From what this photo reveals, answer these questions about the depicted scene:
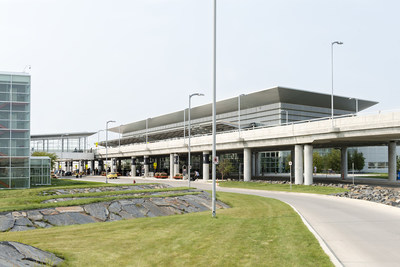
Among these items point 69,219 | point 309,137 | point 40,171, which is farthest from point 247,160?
point 69,219

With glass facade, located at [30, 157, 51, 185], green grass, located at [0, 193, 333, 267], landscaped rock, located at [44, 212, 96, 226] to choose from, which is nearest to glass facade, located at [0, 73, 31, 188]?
glass facade, located at [30, 157, 51, 185]

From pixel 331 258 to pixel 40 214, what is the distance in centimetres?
1179

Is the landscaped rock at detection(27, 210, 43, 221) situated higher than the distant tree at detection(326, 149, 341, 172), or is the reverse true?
the distant tree at detection(326, 149, 341, 172)

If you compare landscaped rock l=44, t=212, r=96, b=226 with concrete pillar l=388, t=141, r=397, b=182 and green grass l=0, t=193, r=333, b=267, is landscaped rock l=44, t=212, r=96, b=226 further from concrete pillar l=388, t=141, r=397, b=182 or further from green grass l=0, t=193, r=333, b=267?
concrete pillar l=388, t=141, r=397, b=182

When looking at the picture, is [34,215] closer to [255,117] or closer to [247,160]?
[247,160]

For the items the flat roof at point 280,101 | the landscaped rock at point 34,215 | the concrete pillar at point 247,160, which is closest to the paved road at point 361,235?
the landscaped rock at point 34,215

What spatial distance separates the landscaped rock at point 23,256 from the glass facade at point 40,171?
119 ft

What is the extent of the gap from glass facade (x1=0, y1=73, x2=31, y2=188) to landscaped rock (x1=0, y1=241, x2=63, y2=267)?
106 feet

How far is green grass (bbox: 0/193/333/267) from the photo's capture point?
8266mm

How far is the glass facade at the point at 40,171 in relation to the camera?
40688 millimetres

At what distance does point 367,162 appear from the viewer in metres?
101

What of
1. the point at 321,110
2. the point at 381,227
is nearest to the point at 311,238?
the point at 381,227

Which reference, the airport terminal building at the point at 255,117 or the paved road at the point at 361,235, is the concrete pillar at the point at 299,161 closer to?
the paved road at the point at 361,235

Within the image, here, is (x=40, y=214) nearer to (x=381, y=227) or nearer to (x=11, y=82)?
(x=381, y=227)
